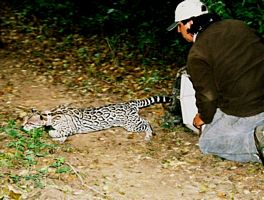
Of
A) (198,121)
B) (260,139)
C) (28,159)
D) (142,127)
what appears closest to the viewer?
(260,139)

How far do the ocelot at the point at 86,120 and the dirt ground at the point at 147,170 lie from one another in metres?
0.12

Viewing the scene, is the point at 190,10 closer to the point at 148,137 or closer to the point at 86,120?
the point at 148,137

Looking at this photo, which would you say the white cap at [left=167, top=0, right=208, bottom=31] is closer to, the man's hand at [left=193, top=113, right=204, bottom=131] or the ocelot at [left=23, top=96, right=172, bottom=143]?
the man's hand at [left=193, top=113, right=204, bottom=131]

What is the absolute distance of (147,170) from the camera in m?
6.75

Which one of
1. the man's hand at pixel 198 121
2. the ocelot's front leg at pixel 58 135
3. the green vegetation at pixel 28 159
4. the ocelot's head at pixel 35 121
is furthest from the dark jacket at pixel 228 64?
the ocelot's head at pixel 35 121

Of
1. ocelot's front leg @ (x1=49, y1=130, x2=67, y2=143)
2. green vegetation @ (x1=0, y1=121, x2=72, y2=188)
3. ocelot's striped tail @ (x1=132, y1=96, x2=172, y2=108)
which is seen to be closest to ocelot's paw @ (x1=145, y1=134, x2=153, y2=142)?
ocelot's striped tail @ (x1=132, y1=96, x2=172, y2=108)

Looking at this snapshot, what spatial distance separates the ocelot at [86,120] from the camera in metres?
7.54

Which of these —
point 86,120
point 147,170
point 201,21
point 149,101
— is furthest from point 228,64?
point 86,120

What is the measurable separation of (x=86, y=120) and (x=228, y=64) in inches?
91.3

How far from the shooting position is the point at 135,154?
7.21 metres

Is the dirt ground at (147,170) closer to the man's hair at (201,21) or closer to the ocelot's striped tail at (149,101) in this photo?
the ocelot's striped tail at (149,101)

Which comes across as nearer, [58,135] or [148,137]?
[58,135]

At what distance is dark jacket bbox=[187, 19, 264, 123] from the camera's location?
6297 millimetres

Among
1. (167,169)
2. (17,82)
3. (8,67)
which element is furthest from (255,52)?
(8,67)
